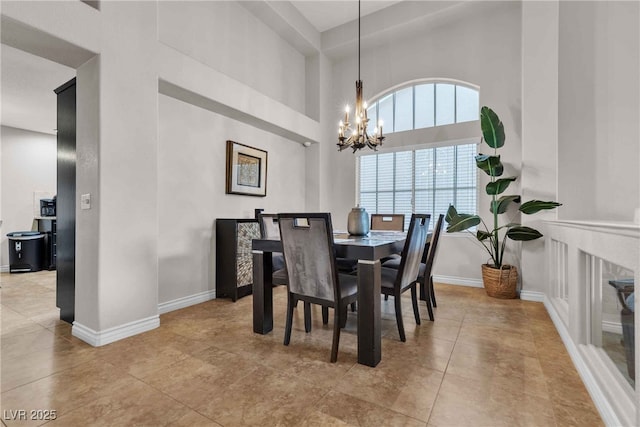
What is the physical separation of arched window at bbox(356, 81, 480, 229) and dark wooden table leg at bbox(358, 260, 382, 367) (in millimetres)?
2935

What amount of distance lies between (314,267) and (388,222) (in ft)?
7.23

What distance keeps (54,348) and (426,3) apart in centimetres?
570

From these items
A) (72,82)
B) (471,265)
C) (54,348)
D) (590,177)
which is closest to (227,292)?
(54,348)

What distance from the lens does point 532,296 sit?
3467 millimetres

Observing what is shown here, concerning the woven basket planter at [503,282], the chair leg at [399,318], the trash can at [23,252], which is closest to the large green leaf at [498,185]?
the woven basket planter at [503,282]

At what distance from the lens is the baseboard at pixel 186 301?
3.02 m

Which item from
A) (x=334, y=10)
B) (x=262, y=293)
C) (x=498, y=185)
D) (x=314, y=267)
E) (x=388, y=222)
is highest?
(x=334, y=10)

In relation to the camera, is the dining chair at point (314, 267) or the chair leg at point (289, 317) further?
the chair leg at point (289, 317)

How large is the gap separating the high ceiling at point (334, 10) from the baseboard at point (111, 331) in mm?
4654

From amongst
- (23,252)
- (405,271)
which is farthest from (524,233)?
(23,252)

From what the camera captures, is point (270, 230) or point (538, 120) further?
point (538, 120)

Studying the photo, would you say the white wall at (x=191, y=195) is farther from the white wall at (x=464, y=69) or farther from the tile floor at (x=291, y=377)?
the white wall at (x=464, y=69)

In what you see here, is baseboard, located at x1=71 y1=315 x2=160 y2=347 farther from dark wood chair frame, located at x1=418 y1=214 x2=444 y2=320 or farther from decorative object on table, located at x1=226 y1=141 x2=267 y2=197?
dark wood chair frame, located at x1=418 y1=214 x2=444 y2=320

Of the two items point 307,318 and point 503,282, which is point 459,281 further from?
point 307,318
